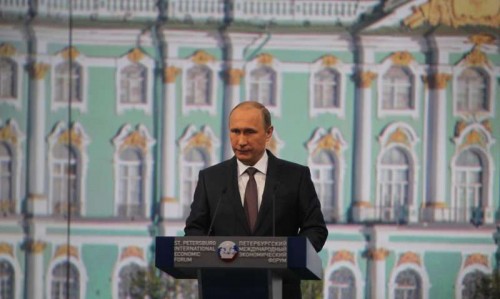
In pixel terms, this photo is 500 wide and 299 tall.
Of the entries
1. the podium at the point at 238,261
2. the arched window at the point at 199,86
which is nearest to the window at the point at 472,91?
the arched window at the point at 199,86

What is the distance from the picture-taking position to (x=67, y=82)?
8875 mm

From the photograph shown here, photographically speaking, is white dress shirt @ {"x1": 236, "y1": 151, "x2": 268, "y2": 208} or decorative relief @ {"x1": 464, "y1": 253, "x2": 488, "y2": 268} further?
decorative relief @ {"x1": 464, "y1": 253, "x2": 488, "y2": 268}

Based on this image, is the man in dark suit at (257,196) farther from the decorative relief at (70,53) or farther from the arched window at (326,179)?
the decorative relief at (70,53)

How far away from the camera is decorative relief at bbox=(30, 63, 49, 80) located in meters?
8.92

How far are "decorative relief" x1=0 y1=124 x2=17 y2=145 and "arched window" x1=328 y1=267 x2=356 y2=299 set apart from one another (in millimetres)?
2394

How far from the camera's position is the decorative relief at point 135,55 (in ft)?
29.3

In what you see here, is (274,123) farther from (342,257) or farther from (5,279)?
(5,279)

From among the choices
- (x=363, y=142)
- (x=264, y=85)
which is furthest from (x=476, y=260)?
(x=264, y=85)

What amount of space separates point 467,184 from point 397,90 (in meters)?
0.81

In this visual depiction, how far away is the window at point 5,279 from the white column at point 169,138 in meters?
1.18

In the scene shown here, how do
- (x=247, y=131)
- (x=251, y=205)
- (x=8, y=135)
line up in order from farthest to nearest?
1. (x=8, y=135)
2. (x=251, y=205)
3. (x=247, y=131)

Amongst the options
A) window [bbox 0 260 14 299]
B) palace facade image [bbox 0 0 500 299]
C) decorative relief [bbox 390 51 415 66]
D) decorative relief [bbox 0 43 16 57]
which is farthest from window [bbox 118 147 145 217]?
decorative relief [bbox 390 51 415 66]

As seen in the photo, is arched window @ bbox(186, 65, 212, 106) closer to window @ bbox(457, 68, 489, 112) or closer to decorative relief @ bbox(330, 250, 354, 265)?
decorative relief @ bbox(330, 250, 354, 265)

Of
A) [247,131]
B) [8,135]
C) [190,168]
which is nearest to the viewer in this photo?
[247,131]
